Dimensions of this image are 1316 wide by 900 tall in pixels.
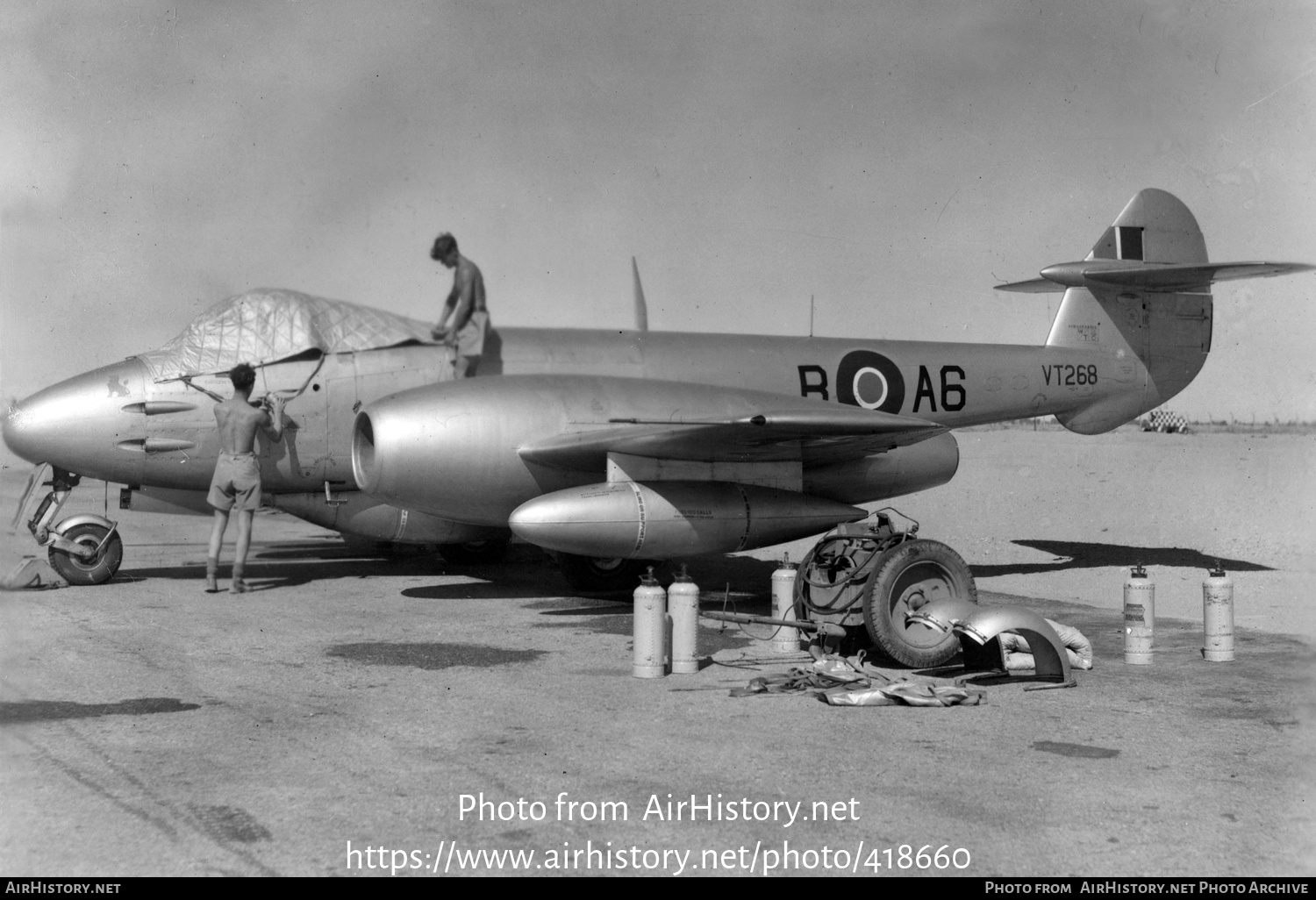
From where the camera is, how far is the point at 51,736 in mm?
5402

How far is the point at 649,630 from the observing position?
6992mm

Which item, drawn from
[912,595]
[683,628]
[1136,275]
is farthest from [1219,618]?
[1136,275]

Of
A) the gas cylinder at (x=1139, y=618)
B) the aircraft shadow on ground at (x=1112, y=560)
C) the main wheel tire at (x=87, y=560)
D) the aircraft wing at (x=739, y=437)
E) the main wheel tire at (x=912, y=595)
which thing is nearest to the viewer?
the main wheel tire at (x=912, y=595)

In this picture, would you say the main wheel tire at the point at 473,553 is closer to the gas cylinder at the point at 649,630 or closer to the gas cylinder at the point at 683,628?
the gas cylinder at the point at 683,628

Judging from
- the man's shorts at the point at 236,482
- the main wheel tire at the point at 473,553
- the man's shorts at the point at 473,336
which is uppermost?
the man's shorts at the point at 473,336

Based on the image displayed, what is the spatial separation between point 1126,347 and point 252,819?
11792 millimetres

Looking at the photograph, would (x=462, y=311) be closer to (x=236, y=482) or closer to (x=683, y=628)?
(x=236, y=482)

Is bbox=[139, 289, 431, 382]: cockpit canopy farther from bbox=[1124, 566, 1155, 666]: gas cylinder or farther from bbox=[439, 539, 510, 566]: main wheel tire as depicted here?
bbox=[1124, 566, 1155, 666]: gas cylinder

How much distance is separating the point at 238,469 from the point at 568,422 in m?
2.94

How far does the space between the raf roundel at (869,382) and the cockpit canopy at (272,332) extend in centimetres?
405

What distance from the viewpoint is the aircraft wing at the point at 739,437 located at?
30.7 ft

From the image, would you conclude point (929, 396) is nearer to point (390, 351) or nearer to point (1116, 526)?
point (390, 351)

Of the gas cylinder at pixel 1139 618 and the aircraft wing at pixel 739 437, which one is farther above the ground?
the aircraft wing at pixel 739 437

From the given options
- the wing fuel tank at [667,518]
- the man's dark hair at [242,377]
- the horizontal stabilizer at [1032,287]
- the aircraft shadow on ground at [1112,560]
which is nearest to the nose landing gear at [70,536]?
the man's dark hair at [242,377]
